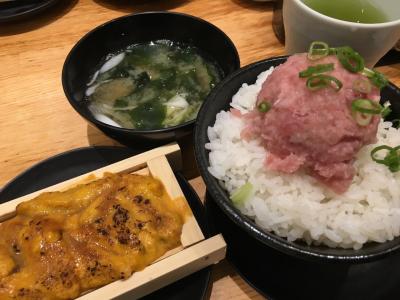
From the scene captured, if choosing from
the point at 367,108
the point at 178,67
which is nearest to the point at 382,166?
the point at 367,108

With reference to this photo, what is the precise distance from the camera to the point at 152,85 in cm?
218

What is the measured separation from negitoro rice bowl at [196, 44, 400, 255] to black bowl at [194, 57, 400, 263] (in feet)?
0.12

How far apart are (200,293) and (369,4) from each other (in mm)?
1718

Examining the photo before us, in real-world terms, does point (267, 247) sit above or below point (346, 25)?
below

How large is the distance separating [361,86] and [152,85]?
116 centimetres

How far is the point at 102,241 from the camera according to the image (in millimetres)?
1462

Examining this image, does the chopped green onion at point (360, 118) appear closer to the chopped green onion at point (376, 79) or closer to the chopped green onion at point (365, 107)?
the chopped green onion at point (365, 107)

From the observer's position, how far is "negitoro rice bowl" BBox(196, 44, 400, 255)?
133 centimetres

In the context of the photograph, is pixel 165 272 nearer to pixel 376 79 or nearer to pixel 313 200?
pixel 313 200

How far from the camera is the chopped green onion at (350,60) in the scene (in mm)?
1414

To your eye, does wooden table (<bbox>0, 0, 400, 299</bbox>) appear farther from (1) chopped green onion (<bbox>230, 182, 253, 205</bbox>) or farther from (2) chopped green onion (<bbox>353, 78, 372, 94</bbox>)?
(2) chopped green onion (<bbox>353, 78, 372, 94</bbox>)

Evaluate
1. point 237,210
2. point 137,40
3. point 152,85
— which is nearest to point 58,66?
point 137,40

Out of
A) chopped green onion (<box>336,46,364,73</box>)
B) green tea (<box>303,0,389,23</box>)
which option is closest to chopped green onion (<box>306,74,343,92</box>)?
chopped green onion (<box>336,46,364,73</box>)

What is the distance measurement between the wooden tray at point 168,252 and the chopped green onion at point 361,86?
0.73 m
